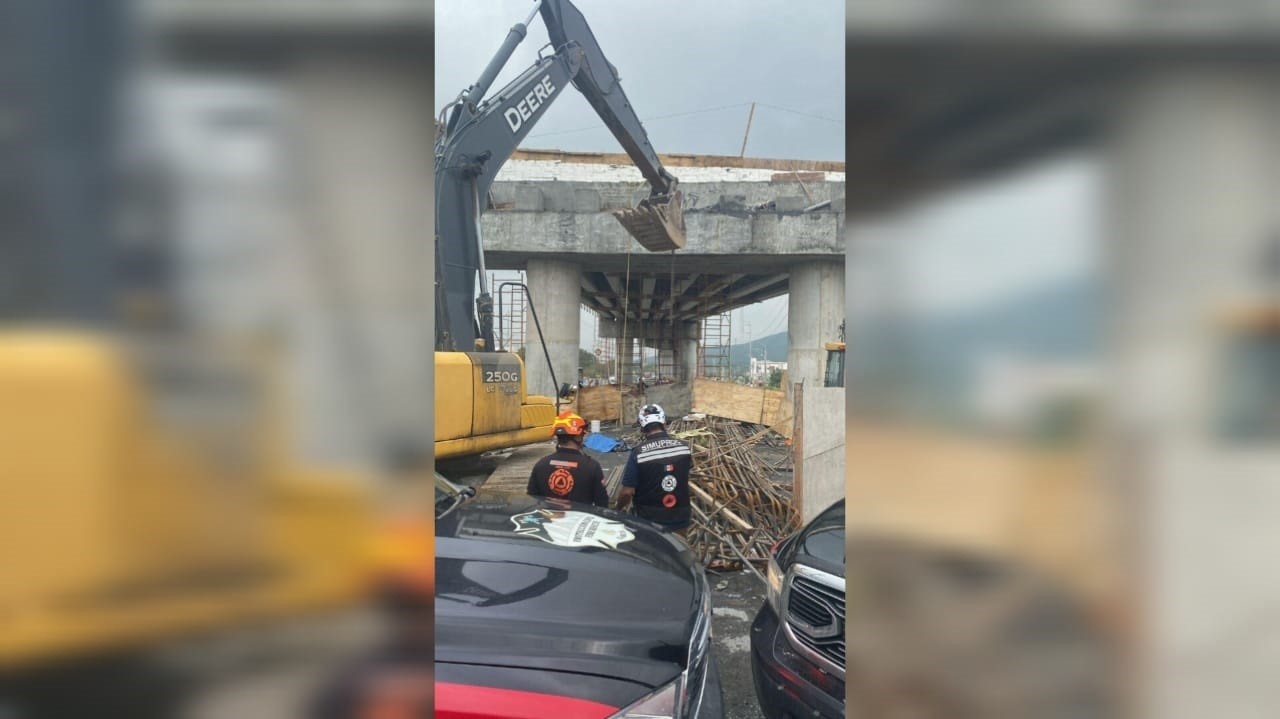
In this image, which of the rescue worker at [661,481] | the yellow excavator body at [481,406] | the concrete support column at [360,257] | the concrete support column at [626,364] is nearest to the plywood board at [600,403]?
the concrete support column at [626,364]

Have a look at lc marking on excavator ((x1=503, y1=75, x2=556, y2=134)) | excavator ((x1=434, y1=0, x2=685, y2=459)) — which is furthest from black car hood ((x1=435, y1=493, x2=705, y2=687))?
lc marking on excavator ((x1=503, y1=75, x2=556, y2=134))

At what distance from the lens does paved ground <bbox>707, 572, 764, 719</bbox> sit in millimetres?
3729

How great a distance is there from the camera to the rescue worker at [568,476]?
461 cm

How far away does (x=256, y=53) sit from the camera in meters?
0.58

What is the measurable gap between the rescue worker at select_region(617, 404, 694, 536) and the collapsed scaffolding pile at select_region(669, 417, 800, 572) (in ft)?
2.48

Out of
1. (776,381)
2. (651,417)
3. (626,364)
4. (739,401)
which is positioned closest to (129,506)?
(651,417)

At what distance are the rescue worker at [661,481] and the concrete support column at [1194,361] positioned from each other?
14.9ft

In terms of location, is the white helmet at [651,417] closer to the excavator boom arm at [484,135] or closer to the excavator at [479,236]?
the excavator at [479,236]

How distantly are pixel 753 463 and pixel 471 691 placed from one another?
8.25m

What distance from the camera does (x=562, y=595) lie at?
8.25 ft

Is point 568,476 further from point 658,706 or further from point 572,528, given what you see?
point 658,706

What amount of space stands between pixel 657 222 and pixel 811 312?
9.41 meters

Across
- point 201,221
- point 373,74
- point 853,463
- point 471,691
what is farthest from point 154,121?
point 471,691

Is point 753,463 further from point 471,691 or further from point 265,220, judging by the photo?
point 265,220
